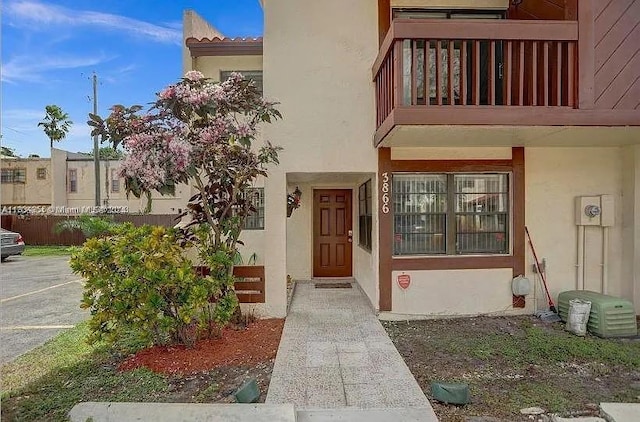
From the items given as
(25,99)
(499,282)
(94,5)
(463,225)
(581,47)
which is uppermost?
(94,5)

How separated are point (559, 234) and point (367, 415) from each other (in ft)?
16.3

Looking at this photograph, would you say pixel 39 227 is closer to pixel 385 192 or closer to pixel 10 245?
pixel 10 245

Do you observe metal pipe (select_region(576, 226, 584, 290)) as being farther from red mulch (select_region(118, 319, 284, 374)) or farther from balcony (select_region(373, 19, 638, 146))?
red mulch (select_region(118, 319, 284, 374))

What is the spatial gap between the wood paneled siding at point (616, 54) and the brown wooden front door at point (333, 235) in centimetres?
556

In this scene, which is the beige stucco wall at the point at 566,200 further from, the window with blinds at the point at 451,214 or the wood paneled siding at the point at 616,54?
the wood paneled siding at the point at 616,54

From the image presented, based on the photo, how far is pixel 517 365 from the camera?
4508 millimetres

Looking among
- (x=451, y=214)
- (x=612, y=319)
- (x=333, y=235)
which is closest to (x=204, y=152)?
(x=451, y=214)

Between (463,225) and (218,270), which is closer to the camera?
(218,270)

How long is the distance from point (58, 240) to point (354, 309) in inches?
726

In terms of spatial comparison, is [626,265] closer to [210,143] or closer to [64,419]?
[210,143]

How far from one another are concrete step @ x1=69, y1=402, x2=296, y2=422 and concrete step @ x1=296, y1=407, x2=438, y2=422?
0.21 m

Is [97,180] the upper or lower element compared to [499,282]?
upper

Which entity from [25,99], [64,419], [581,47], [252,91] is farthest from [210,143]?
[25,99]

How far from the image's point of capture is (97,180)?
73.9 ft
